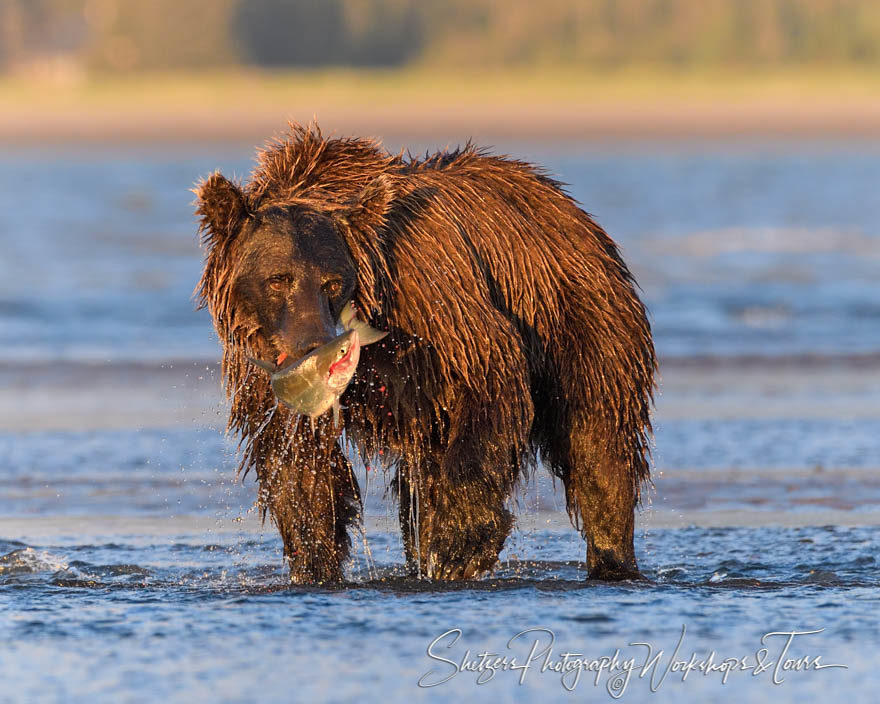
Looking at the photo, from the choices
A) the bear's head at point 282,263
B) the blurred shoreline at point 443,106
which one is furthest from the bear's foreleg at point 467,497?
the blurred shoreline at point 443,106

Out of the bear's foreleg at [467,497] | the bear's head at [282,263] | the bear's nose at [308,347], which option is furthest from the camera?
the bear's foreleg at [467,497]

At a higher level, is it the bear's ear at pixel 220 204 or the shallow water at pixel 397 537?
the bear's ear at pixel 220 204

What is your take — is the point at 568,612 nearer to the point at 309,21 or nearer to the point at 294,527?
the point at 294,527

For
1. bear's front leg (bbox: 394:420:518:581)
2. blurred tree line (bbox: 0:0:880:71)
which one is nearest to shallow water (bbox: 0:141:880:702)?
bear's front leg (bbox: 394:420:518:581)

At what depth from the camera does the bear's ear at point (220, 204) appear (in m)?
5.82

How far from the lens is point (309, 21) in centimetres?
10369

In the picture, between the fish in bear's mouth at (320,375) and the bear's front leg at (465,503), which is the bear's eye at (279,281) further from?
the bear's front leg at (465,503)

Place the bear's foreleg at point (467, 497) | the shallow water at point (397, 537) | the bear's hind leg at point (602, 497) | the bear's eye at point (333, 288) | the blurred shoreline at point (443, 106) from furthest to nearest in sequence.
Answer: the blurred shoreline at point (443, 106), the bear's hind leg at point (602, 497), the bear's foreleg at point (467, 497), the bear's eye at point (333, 288), the shallow water at point (397, 537)

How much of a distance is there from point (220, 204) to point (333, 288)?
505mm

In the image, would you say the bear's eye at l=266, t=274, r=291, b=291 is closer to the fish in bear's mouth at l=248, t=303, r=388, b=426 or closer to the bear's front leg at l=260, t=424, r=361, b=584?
the fish in bear's mouth at l=248, t=303, r=388, b=426

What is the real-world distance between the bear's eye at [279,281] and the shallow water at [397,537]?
119 centimetres

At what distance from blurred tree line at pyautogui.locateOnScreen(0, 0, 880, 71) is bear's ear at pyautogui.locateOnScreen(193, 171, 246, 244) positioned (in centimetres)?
8967

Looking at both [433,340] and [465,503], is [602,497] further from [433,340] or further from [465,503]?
[433,340]

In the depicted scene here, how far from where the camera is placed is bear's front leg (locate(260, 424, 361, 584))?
627cm
